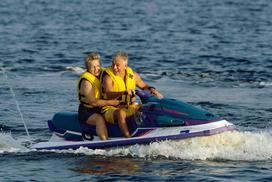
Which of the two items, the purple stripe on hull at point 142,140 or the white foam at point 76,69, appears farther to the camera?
the white foam at point 76,69

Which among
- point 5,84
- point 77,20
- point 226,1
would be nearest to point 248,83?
point 5,84

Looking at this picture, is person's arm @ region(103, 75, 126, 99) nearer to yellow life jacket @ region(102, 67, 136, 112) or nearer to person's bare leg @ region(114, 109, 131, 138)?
yellow life jacket @ region(102, 67, 136, 112)

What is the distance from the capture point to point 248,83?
21047 mm

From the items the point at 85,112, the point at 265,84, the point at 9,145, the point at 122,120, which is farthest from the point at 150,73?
the point at 122,120

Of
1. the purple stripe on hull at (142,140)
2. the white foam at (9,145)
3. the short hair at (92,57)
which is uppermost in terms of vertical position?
the short hair at (92,57)

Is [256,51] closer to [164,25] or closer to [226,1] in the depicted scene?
[164,25]

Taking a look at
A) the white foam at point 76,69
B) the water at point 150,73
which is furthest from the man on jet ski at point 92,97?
the white foam at point 76,69

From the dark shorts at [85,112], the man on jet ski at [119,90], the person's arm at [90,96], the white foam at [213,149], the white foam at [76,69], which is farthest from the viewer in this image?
the white foam at [76,69]

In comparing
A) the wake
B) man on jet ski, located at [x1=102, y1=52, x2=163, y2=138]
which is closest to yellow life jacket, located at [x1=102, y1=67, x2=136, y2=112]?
man on jet ski, located at [x1=102, y1=52, x2=163, y2=138]

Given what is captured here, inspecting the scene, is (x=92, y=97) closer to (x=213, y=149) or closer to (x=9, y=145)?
(x=9, y=145)

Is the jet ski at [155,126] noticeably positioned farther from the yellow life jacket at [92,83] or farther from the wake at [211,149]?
the yellow life jacket at [92,83]

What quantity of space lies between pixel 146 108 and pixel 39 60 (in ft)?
44.1

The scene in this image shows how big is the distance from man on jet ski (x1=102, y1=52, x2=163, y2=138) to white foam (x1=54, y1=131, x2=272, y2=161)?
44 centimetres

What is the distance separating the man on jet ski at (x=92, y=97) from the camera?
12.8 metres
